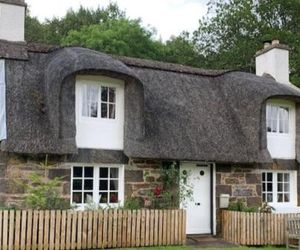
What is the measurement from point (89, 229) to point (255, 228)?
5098mm

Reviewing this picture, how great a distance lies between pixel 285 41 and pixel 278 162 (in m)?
16.6

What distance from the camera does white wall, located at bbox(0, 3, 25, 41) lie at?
1425 cm

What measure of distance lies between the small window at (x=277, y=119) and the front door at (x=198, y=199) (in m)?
3.00

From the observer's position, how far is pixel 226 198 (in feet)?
47.9

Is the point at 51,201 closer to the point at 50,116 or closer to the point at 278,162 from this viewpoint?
the point at 50,116

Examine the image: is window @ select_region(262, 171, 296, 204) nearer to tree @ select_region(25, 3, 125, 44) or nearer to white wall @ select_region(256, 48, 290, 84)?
white wall @ select_region(256, 48, 290, 84)

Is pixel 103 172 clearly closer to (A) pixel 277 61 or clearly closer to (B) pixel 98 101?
(B) pixel 98 101

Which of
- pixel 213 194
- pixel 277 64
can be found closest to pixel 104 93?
pixel 213 194

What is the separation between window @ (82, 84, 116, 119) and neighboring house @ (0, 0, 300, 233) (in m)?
0.03

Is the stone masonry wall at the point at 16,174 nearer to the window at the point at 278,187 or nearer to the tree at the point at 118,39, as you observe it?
the window at the point at 278,187

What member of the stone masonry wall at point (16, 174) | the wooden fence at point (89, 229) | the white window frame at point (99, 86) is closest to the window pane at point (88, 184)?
the stone masonry wall at point (16, 174)

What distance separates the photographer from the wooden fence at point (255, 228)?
44.5 ft

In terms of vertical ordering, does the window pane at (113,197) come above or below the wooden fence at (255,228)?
above

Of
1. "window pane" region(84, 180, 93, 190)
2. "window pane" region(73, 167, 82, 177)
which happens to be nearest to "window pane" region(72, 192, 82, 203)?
"window pane" region(84, 180, 93, 190)
